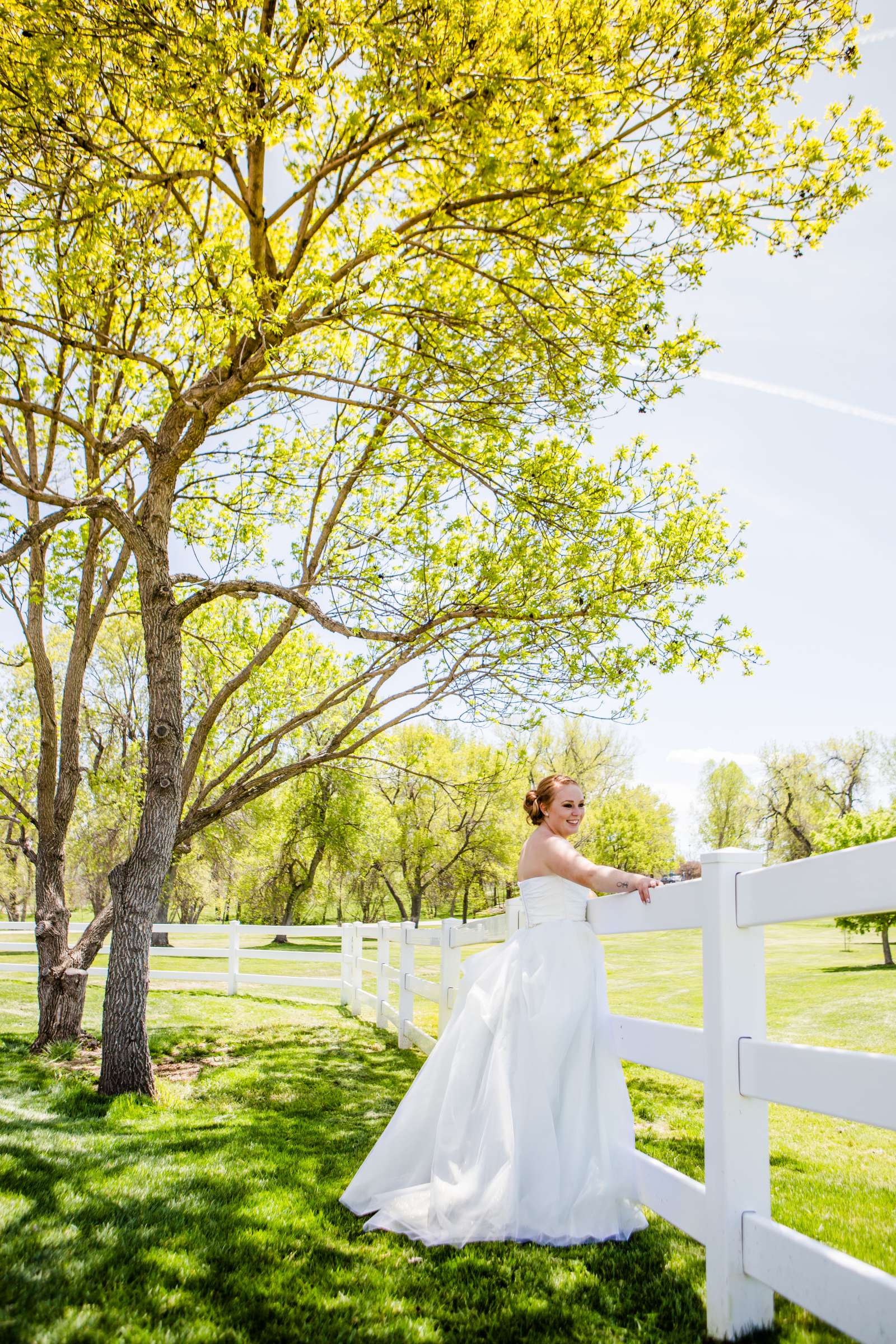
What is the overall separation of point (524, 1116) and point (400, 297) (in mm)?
6534

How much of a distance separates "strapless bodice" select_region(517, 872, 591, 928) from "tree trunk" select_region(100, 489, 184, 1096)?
4.05m

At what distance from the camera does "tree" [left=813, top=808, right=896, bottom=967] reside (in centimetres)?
2171

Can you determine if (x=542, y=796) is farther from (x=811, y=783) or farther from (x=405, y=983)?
(x=811, y=783)

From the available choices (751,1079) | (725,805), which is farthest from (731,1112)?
(725,805)

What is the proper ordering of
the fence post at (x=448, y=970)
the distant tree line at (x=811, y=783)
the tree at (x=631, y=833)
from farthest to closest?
the distant tree line at (x=811, y=783), the tree at (x=631, y=833), the fence post at (x=448, y=970)

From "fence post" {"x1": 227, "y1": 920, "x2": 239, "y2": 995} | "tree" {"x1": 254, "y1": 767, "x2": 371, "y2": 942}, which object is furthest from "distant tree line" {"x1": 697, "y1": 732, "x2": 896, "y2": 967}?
"fence post" {"x1": 227, "y1": 920, "x2": 239, "y2": 995}

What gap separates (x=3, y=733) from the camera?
1650 centimetres

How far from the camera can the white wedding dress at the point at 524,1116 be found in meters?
3.36

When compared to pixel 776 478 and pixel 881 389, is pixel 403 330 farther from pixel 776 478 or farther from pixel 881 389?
pixel 776 478

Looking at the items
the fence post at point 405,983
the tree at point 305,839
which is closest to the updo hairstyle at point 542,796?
the fence post at point 405,983

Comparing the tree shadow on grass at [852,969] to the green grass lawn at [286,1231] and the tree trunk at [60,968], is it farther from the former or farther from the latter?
the tree trunk at [60,968]

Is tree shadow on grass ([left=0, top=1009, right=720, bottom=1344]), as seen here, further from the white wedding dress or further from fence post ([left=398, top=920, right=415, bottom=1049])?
fence post ([left=398, top=920, right=415, bottom=1049])

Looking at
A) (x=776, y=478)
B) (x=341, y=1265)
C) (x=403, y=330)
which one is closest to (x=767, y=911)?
(x=341, y=1265)

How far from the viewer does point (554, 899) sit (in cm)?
398
